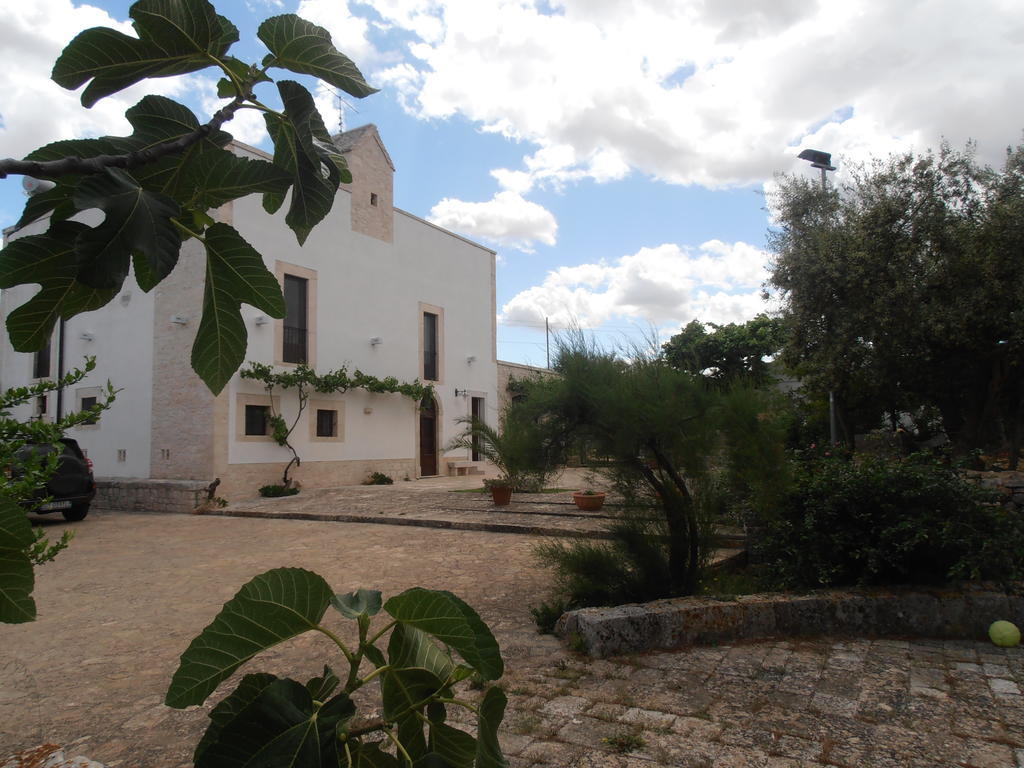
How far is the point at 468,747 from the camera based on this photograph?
2.46 feet

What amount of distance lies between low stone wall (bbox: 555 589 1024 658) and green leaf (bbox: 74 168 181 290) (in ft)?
12.4

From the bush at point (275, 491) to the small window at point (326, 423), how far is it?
194cm

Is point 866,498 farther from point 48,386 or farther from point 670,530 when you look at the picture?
point 48,386

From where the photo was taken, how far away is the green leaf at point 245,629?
2.25ft

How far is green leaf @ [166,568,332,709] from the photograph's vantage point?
27.0 inches

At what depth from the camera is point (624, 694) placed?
3303 millimetres

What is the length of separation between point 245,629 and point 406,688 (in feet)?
0.66

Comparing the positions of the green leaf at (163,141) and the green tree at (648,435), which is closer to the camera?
the green leaf at (163,141)

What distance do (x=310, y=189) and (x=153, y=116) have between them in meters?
0.19

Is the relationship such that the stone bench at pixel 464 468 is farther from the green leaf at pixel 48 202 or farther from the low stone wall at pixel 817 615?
the green leaf at pixel 48 202

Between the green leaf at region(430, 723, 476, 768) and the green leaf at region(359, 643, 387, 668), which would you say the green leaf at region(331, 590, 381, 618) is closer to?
the green leaf at region(359, 643, 387, 668)

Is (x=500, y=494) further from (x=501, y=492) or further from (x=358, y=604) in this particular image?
(x=358, y=604)

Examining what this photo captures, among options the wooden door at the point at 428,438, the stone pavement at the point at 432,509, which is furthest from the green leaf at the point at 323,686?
the wooden door at the point at 428,438

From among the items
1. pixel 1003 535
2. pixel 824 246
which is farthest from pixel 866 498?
pixel 824 246
